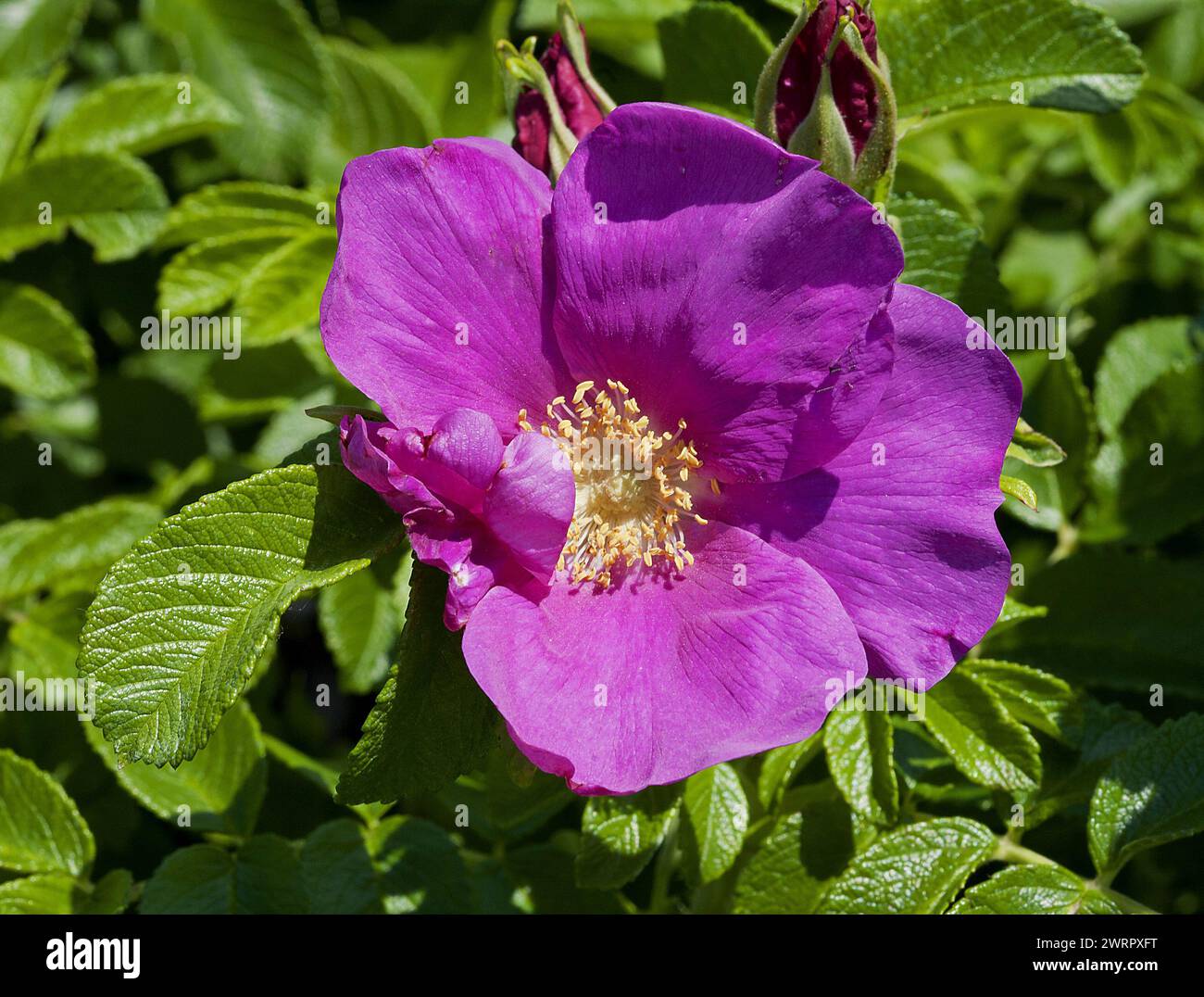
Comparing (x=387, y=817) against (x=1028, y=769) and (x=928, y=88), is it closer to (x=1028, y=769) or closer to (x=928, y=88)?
(x=1028, y=769)

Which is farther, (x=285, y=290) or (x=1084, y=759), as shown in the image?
(x=285, y=290)

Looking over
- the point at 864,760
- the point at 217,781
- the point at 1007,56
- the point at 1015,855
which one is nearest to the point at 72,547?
the point at 217,781

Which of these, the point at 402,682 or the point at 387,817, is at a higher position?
the point at 402,682

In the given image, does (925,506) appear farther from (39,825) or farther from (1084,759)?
(39,825)

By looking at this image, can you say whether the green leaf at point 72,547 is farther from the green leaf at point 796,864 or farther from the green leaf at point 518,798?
the green leaf at point 796,864

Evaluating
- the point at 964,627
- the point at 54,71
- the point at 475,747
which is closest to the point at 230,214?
the point at 54,71

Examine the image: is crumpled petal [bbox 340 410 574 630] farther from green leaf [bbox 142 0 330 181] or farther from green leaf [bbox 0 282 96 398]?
green leaf [bbox 142 0 330 181]

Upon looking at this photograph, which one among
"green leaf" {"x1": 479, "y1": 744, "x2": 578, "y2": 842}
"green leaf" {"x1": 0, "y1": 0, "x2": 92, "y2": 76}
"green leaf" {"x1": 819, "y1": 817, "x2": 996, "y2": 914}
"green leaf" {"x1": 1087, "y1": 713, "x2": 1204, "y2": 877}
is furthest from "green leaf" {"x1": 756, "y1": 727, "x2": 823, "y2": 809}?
"green leaf" {"x1": 0, "y1": 0, "x2": 92, "y2": 76}
